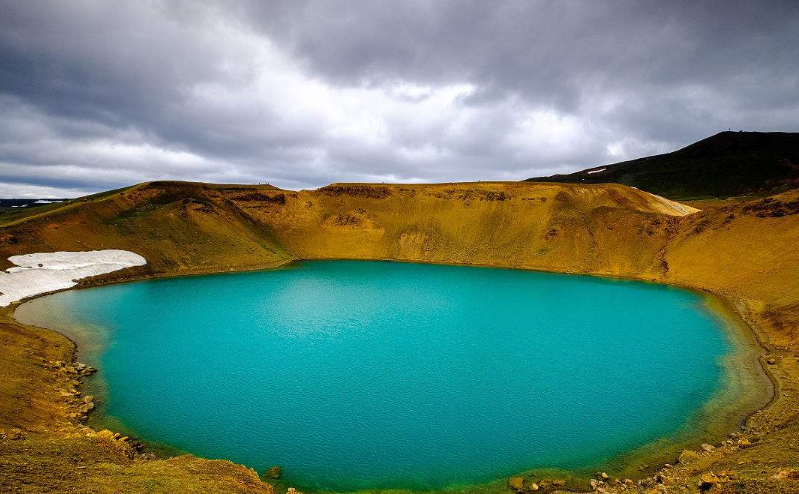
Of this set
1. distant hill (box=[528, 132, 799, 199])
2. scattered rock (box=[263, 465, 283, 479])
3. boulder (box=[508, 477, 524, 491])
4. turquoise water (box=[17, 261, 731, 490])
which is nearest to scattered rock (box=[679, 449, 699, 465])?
turquoise water (box=[17, 261, 731, 490])

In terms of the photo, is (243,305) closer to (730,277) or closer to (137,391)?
(137,391)

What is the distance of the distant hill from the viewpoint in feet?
451

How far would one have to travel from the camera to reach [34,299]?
4569cm

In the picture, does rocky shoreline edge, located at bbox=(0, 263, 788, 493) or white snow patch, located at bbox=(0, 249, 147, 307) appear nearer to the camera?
rocky shoreline edge, located at bbox=(0, 263, 788, 493)

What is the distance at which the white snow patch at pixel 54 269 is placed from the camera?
46097 millimetres

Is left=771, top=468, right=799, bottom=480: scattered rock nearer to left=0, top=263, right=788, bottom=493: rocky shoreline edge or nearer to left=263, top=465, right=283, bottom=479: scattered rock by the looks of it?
left=0, top=263, right=788, bottom=493: rocky shoreline edge

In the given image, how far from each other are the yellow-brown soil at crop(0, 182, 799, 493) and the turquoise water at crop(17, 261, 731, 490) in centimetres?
287

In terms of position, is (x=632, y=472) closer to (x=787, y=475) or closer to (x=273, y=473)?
(x=787, y=475)

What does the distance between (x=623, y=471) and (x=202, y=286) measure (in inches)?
2102

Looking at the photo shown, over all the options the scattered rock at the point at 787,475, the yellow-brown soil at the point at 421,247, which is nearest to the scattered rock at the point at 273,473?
the yellow-brown soil at the point at 421,247

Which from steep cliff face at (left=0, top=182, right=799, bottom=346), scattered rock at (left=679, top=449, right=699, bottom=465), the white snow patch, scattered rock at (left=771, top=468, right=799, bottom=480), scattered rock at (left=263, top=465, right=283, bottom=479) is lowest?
scattered rock at (left=263, top=465, right=283, bottom=479)

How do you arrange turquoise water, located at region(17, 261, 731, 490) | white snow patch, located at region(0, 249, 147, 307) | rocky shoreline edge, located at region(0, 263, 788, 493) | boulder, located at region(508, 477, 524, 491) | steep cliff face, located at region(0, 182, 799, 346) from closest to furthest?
rocky shoreline edge, located at region(0, 263, 788, 493) → boulder, located at region(508, 477, 524, 491) → turquoise water, located at region(17, 261, 731, 490) → white snow patch, located at region(0, 249, 147, 307) → steep cliff face, located at region(0, 182, 799, 346)

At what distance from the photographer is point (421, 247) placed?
88375mm

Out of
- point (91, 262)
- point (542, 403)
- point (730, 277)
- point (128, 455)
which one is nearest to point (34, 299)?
point (91, 262)
